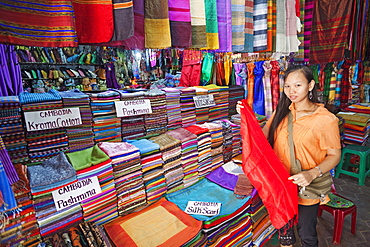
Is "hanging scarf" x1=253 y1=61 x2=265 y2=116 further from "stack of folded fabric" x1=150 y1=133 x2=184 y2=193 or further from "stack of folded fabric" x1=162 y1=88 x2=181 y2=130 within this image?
"stack of folded fabric" x1=150 y1=133 x2=184 y2=193

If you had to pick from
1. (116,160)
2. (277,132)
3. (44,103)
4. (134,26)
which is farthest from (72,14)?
(277,132)

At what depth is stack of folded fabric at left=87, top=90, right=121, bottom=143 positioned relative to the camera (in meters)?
1.84

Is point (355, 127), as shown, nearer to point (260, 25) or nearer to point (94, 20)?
point (260, 25)

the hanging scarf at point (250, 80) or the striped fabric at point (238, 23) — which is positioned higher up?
the striped fabric at point (238, 23)

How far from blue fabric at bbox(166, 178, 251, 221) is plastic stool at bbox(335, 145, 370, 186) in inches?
118

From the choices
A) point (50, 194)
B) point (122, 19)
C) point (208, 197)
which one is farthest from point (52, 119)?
point (208, 197)

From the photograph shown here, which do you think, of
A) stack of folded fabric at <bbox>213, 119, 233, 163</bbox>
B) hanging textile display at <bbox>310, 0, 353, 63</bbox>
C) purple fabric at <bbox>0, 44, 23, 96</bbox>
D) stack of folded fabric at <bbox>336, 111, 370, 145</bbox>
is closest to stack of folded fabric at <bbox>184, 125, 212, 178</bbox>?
stack of folded fabric at <bbox>213, 119, 233, 163</bbox>

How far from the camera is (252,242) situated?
229 cm

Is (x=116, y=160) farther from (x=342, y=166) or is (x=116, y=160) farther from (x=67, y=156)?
(x=342, y=166)

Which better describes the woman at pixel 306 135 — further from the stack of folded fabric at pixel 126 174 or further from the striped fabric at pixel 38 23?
the striped fabric at pixel 38 23

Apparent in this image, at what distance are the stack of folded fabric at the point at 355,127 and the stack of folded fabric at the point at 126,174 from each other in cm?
475

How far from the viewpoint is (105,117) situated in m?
1.90

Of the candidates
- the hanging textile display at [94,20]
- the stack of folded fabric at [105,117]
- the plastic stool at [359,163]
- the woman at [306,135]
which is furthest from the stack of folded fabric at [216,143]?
the plastic stool at [359,163]

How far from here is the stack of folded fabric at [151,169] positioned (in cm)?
194
